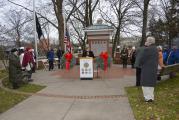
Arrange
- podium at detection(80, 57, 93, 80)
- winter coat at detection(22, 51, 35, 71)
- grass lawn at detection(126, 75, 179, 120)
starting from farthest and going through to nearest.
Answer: podium at detection(80, 57, 93, 80)
winter coat at detection(22, 51, 35, 71)
grass lawn at detection(126, 75, 179, 120)

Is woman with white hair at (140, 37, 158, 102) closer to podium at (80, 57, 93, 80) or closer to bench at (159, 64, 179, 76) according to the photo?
bench at (159, 64, 179, 76)

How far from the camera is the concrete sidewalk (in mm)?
8688

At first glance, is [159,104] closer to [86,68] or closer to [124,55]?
[86,68]

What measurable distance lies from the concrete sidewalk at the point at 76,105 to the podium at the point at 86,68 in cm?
334

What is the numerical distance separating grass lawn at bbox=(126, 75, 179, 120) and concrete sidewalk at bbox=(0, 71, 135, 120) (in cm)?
25

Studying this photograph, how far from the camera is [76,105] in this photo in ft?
33.4

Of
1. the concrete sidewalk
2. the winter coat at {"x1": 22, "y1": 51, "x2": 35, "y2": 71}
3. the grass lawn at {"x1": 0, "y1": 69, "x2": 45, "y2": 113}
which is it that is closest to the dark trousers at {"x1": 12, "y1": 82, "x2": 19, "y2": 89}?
the grass lawn at {"x1": 0, "y1": 69, "x2": 45, "y2": 113}

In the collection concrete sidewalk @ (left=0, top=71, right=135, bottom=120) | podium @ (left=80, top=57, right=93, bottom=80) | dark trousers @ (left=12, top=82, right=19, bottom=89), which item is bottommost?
concrete sidewalk @ (left=0, top=71, right=135, bottom=120)

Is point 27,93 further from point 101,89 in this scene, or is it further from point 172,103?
point 172,103

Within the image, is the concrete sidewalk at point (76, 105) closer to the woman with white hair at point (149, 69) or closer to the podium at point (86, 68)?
the woman with white hair at point (149, 69)

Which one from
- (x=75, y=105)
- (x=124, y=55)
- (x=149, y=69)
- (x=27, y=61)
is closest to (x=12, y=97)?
(x=75, y=105)

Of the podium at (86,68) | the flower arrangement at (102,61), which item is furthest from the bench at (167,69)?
the flower arrangement at (102,61)

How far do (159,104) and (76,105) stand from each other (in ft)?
7.86

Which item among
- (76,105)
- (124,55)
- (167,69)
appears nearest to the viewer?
(76,105)
